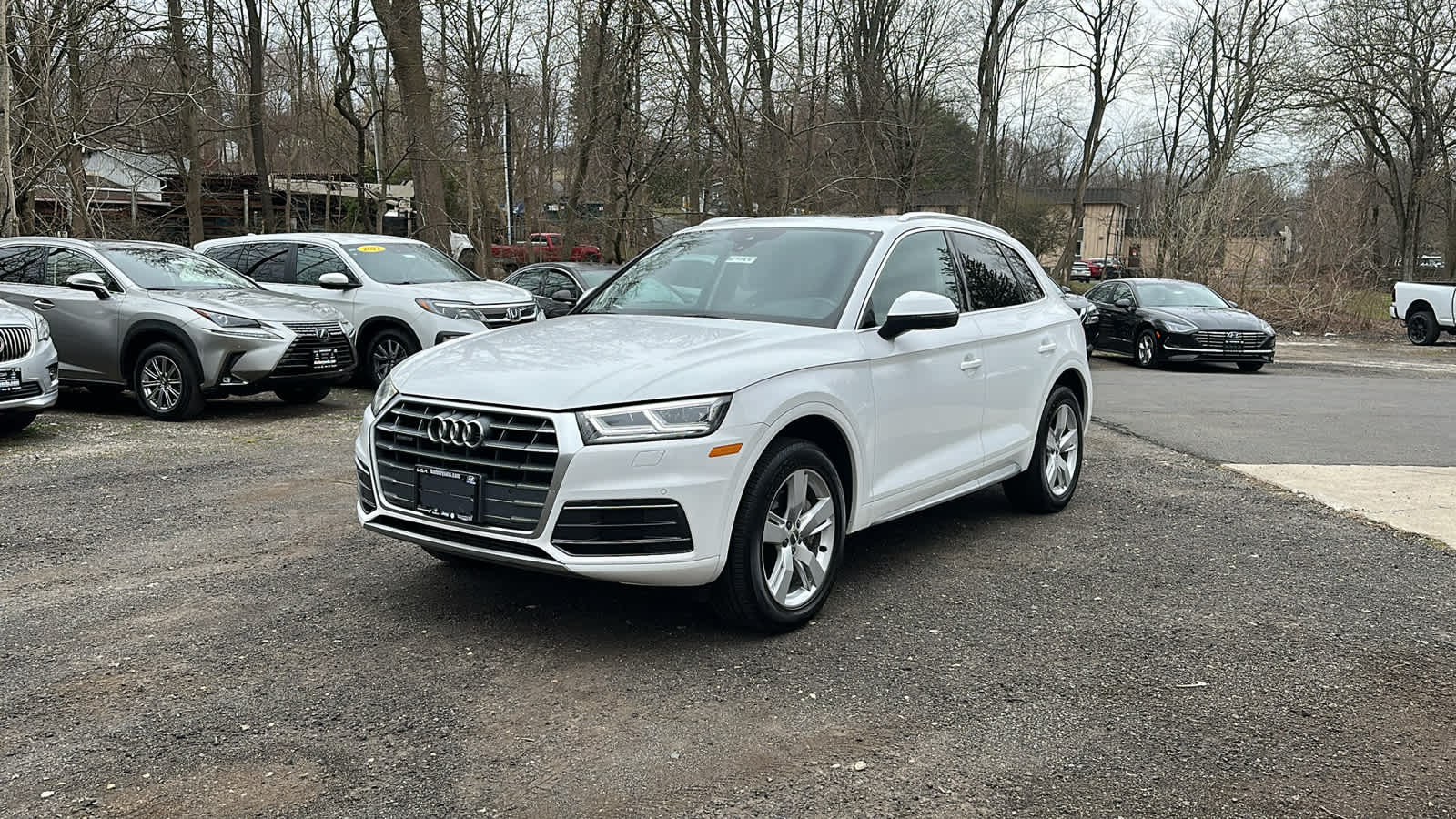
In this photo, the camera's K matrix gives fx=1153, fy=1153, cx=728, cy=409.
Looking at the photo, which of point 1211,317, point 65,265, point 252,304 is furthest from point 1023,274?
point 1211,317

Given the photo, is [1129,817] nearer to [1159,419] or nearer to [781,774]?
[781,774]

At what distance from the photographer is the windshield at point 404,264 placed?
1295 cm

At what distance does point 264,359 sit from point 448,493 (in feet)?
21.8

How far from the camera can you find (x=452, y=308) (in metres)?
12.4

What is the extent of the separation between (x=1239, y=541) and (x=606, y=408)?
4071 millimetres

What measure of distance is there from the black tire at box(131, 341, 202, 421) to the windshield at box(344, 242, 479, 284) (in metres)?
2.92

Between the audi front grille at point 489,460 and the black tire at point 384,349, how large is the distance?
8.14 m

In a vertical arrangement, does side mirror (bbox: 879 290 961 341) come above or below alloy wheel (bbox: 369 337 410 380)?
above

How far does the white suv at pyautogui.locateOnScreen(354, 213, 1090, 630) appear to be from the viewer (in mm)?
4129

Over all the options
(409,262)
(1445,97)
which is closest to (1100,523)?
(409,262)

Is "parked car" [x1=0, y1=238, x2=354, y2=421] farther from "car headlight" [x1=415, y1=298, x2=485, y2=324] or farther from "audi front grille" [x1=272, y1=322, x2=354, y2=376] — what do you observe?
"car headlight" [x1=415, y1=298, x2=485, y2=324]

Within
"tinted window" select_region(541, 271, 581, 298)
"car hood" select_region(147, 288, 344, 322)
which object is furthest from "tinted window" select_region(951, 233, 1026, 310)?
"tinted window" select_region(541, 271, 581, 298)

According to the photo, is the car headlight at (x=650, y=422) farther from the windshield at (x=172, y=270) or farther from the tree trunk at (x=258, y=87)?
the tree trunk at (x=258, y=87)

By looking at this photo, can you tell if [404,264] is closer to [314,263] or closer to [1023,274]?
[314,263]
